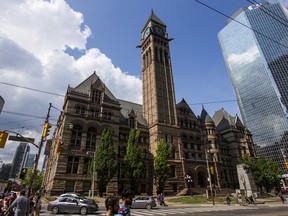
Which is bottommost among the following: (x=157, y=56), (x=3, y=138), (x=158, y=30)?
(x=3, y=138)

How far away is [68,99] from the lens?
38.6 metres

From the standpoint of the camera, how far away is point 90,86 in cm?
4312

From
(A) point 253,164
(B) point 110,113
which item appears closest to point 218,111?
(A) point 253,164

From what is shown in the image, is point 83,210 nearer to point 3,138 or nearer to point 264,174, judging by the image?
point 3,138

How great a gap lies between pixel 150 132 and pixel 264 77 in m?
107

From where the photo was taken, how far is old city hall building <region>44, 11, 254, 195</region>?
1414 inches

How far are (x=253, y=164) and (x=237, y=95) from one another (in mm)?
102125

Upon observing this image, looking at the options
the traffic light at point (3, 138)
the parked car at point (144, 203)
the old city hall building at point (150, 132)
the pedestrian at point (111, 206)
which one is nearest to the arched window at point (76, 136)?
the old city hall building at point (150, 132)

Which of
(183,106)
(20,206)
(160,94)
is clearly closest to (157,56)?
(160,94)

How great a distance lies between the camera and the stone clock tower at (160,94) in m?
43.9

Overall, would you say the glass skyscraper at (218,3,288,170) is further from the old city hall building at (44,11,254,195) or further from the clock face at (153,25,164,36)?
the clock face at (153,25,164,36)

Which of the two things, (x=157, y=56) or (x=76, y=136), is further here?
(x=157, y=56)

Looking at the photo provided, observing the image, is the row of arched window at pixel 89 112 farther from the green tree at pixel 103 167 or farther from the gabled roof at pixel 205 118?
the gabled roof at pixel 205 118

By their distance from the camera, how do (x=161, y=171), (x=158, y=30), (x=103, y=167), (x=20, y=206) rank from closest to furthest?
(x=20, y=206)
(x=103, y=167)
(x=161, y=171)
(x=158, y=30)
